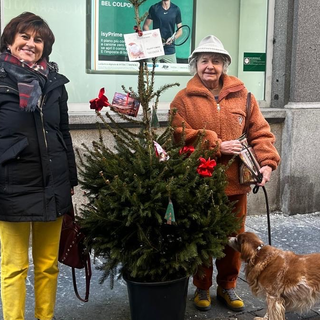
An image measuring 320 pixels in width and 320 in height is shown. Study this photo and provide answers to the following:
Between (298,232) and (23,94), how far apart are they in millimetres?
3906

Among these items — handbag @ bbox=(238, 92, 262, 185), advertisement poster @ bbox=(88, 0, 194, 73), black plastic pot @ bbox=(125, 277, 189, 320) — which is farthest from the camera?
advertisement poster @ bbox=(88, 0, 194, 73)

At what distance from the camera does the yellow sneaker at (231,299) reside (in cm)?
388

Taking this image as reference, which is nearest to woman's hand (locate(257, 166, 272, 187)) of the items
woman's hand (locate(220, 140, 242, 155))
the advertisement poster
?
woman's hand (locate(220, 140, 242, 155))

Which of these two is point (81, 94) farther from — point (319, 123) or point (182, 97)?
point (319, 123)

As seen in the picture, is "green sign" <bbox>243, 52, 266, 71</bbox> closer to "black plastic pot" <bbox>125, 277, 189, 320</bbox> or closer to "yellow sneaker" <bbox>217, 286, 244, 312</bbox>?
"yellow sneaker" <bbox>217, 286, 244, 312</bbox>

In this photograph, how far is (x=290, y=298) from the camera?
3.34m

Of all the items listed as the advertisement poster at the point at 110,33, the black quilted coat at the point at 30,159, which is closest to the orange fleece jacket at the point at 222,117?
the black quilted coat at the point at 30,159

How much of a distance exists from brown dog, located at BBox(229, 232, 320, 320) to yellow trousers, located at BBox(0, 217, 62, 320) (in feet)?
4.14

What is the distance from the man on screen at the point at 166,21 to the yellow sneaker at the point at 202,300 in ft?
10.0

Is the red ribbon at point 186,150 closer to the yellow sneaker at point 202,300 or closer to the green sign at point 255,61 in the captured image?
the yellow sneaker at point 202,300

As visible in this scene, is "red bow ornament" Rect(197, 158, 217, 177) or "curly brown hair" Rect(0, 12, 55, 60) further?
"red bow ornament" Rect(197, 158, 217, 177)

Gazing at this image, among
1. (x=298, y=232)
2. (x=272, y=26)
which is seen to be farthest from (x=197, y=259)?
(x=272, y=26)

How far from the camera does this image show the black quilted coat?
292 centimetres

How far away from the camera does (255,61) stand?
655cm
